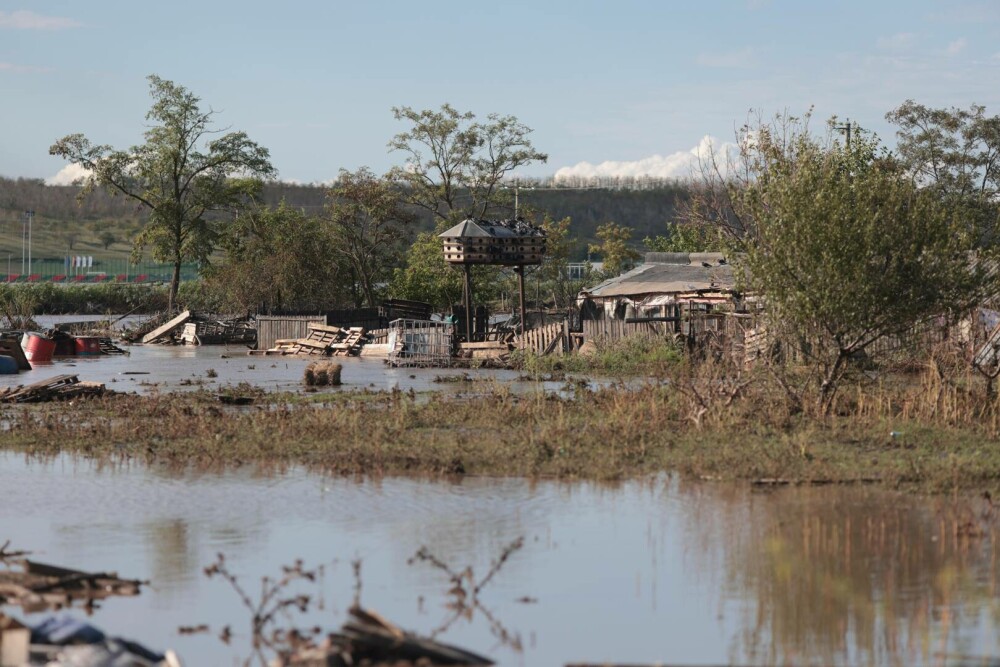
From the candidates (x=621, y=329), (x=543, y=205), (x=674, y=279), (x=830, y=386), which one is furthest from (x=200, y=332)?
(x=543, y=205)

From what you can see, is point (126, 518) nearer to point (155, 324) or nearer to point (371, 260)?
point (155, 324)

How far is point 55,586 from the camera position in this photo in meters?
10.7

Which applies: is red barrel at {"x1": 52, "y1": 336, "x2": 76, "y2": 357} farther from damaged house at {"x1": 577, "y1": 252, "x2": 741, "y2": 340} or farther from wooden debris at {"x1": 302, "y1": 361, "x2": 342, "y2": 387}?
wooden debris at {"x1": 302, "y1": 361, "x2": 342, "y2": 387}

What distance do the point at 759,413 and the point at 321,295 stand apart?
146ft

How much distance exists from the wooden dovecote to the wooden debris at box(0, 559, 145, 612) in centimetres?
3110

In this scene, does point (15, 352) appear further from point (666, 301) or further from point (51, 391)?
point (666, 301)

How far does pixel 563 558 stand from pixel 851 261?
32.6 ft

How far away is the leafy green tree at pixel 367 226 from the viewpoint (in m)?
69.2

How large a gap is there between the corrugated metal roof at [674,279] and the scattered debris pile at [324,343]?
8334mm

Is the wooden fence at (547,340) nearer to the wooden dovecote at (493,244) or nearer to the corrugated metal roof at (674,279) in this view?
the wooden dovecote at (493,244)

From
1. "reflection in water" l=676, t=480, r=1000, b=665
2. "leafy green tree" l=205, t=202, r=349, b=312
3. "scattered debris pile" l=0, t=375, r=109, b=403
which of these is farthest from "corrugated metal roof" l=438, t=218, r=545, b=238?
"reflection in water" l=676, t=480, r=1000, b=665

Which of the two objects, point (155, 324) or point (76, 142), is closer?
point (155, 324)

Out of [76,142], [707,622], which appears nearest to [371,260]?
[76,142]

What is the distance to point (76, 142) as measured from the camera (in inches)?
2857
